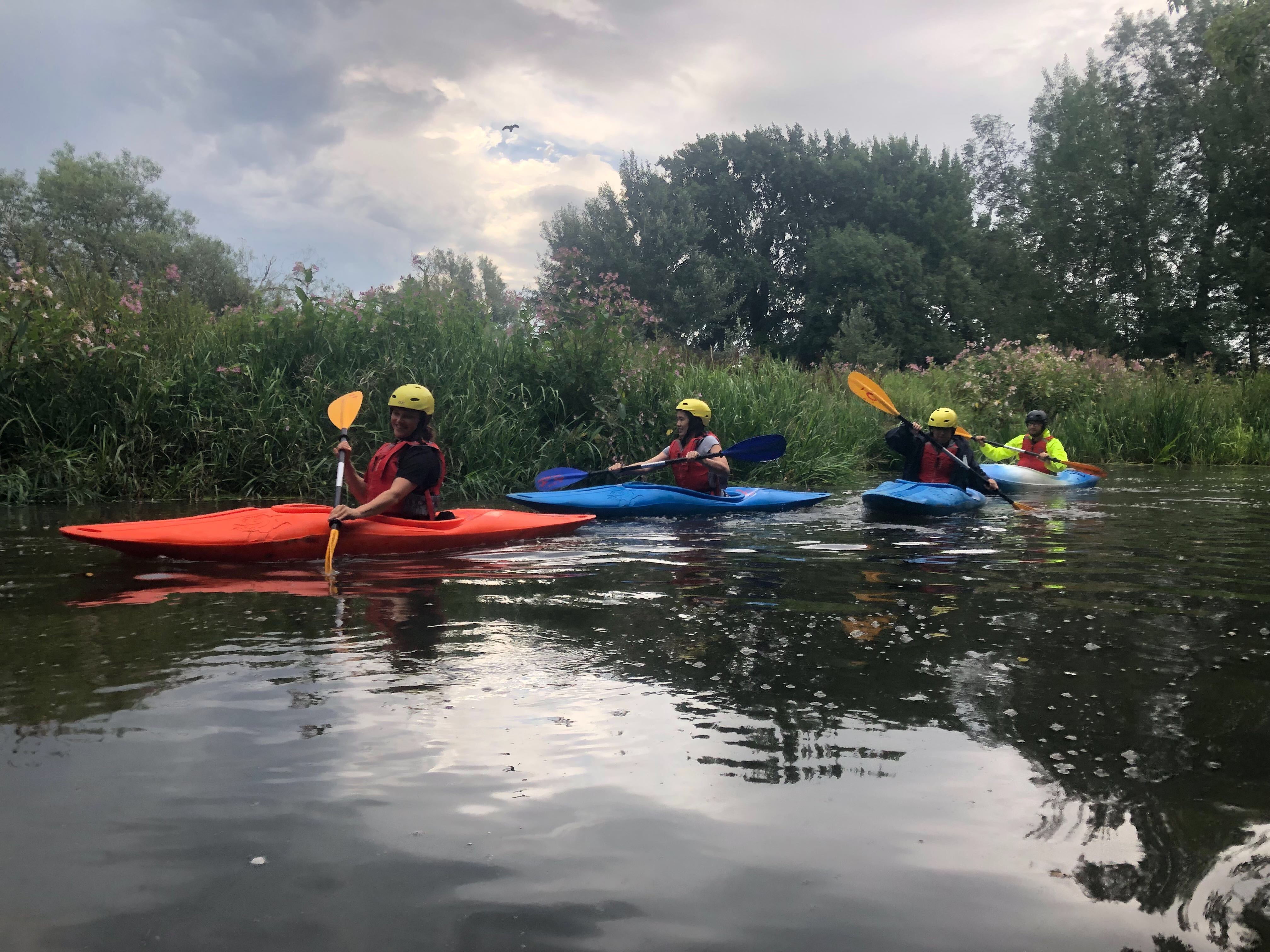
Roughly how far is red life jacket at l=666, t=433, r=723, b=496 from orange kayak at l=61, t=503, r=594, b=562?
8.05ft

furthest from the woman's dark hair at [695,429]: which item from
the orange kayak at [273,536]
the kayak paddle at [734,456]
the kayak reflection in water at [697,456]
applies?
the orange kayak at [273,536]

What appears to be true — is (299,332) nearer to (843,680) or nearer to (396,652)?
(396,652)

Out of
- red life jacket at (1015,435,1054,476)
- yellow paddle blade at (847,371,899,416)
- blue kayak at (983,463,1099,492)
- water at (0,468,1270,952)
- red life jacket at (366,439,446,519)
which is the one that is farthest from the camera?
red life jacket at (1015,435,1054,476)

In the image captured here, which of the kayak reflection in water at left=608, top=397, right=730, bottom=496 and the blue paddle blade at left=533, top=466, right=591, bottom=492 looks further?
the blue paddle blade at left=533, top=466, right=591, bottom=492

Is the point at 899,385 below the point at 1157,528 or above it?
above

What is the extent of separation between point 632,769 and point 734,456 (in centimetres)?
630

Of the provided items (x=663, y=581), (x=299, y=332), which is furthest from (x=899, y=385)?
(x=663, y=581)

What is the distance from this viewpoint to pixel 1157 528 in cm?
630

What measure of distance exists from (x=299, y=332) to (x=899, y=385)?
905cm

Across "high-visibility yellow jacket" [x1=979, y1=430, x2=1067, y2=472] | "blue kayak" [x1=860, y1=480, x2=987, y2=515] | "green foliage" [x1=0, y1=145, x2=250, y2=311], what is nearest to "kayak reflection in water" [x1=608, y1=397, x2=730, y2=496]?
"blue kayak" [x1=860, y1=480, x2=987, y2=515]

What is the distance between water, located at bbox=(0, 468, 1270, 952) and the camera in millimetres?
1504

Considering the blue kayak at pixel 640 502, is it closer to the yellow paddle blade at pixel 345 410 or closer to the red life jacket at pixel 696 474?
the red life jacket at pixel 696 474

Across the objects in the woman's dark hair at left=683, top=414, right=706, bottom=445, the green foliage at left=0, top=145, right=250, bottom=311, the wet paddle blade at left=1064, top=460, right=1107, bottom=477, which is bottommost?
the wet paddle blade at left=1064, top=460, right=1107, bottom=477

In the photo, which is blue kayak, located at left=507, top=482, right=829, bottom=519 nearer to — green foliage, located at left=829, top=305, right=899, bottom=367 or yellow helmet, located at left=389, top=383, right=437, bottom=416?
yellow helmet, located at left=389, top=383, right=437, bottom=416
